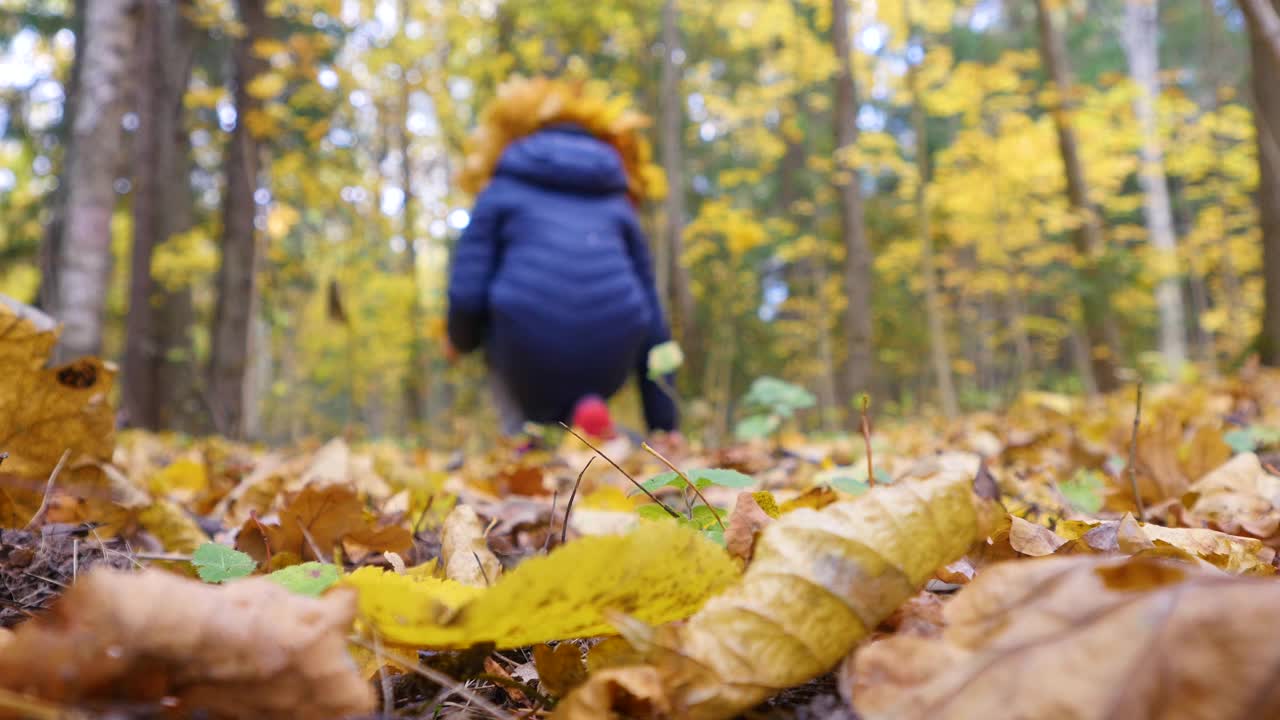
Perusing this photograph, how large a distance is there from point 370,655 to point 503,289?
3630 millimetres

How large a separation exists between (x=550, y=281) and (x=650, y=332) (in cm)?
76

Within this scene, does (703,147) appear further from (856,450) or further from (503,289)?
(856,450)

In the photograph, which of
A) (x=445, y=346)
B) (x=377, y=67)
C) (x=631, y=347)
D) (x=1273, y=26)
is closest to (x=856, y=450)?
(x=1273, y=26)

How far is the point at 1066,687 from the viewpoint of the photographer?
374 millimetres

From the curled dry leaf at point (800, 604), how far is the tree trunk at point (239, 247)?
6.66m

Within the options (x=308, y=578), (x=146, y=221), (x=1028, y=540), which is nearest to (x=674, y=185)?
(x=146, y=221)

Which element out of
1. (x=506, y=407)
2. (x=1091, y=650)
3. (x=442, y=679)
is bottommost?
(x=506, y=407)

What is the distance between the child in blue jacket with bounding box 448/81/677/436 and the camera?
167 inches

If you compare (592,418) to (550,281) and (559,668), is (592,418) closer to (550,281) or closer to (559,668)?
(550,281)

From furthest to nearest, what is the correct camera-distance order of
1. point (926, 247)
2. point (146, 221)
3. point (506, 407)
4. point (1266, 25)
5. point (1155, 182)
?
point (1155, 182) → point (926, 247) → point (146, 221) → point (506, 407) → point (1266, 25)

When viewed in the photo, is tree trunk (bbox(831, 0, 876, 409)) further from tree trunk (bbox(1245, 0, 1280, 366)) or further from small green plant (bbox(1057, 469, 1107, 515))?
small green plant (bbox(1057, 469, 1107, 515))

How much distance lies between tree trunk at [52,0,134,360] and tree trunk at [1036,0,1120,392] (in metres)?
7.53

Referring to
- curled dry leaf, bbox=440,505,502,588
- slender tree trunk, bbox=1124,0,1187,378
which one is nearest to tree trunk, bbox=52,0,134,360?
curled dry leaf, bbox=440,505,502,588

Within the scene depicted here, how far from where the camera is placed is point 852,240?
7.51 m
